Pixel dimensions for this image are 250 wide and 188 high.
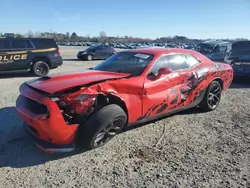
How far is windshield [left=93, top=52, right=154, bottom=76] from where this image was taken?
14.3 feet

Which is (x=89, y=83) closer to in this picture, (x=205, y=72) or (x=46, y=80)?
(x=46, y=80)

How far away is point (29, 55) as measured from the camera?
1066 centimetres

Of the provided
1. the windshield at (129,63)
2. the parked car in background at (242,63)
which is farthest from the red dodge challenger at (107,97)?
the parked car in background at (242,63)

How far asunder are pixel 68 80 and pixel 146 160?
5.61 feet

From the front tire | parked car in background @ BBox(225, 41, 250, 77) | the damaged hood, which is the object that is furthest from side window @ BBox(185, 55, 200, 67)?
parked car in background @ BBox(225, 41, 250, 77)

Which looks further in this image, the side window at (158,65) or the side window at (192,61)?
the side window at (192,61)

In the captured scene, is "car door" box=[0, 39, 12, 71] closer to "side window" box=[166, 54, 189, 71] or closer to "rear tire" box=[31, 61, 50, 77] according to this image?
"rear tire" box=[31, 61, 50, 77]

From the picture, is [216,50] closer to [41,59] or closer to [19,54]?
[41,59]

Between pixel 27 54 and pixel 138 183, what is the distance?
9.37m

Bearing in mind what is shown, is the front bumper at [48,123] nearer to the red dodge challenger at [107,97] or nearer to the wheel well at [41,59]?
the red dodge challenger at [107,97]

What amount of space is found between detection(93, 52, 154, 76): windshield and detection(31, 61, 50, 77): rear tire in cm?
688

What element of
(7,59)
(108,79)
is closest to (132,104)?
(108,79)

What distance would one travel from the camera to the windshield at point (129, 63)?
171 inches

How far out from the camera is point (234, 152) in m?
3.65
